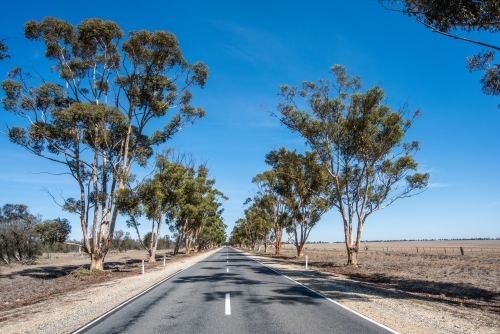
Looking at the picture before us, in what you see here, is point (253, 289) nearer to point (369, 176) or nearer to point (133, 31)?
point (369, 176)

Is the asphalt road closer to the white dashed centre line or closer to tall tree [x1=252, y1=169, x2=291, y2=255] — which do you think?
the white dashed centre line

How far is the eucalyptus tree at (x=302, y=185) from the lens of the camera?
34.6 m

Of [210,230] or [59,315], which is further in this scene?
[210,230]

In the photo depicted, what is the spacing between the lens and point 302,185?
37.2 meters

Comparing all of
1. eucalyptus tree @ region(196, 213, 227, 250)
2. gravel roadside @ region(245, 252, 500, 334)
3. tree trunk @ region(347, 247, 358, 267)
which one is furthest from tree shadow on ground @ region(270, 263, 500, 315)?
eucalyptus tree @ region(196, 213, 227, 250)

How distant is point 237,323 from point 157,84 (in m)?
21.2

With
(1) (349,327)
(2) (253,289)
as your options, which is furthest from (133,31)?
(1) (349,327)

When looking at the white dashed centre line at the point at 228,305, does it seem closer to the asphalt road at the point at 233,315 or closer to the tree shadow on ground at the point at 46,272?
the asphalt road at the point at 233,315

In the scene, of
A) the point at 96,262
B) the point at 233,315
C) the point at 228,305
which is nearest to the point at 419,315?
the point at 233,315

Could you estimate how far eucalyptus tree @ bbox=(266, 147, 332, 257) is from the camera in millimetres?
34625

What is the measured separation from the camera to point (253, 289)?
12.9 metres

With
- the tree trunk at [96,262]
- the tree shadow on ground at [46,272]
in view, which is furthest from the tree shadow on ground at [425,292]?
the tree shadow on ground at [46,272]

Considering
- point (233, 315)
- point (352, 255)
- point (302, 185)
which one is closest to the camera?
point (233, 315)

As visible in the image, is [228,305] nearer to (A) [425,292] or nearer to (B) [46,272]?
(A) [425,292]
